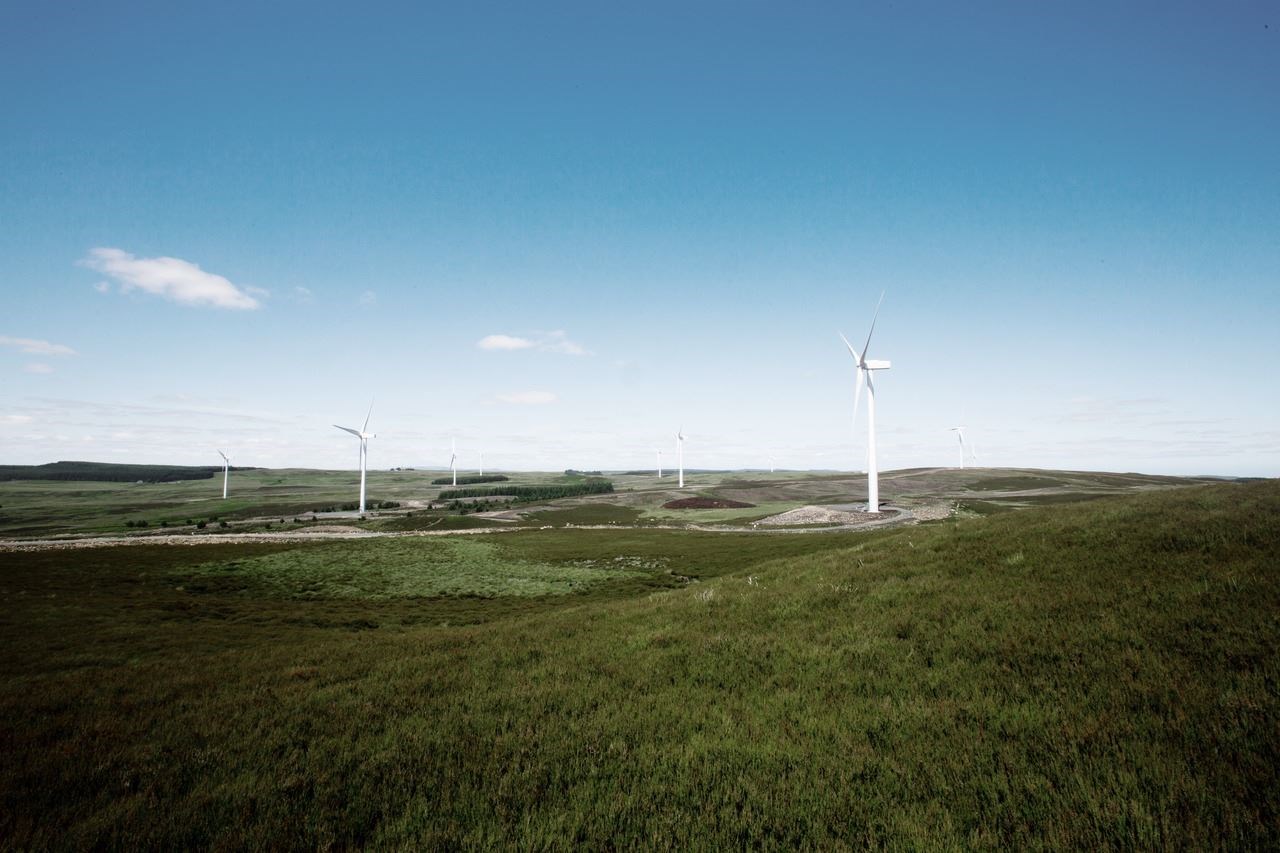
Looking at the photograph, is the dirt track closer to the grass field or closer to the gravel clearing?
the gravel clearing

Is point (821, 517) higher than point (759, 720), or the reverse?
point (759, 720)

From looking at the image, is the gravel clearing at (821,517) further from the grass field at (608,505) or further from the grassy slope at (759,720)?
the grassy slope at (759,720)

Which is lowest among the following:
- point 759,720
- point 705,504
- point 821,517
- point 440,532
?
point 705,504

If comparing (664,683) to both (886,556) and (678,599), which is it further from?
(886,556)

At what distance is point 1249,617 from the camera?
1016 cm

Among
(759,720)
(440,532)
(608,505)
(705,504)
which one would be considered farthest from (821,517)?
(759,720)

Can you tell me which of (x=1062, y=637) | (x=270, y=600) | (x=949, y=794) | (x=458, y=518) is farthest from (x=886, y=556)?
(x=458, y=518)

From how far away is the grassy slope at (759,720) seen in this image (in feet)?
21.8

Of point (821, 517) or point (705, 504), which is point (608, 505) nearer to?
point (705, 504)

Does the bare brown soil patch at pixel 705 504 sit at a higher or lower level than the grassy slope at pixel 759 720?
lower

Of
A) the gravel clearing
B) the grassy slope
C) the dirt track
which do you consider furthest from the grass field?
the grassy slope

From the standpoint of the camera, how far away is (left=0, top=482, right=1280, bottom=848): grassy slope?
6.66 metres

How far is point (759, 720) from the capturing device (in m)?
9.48

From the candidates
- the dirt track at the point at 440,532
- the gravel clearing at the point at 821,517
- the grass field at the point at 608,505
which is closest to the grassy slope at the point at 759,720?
the dirt track at the point at 440,532
